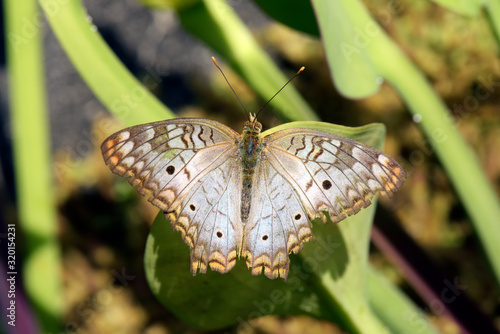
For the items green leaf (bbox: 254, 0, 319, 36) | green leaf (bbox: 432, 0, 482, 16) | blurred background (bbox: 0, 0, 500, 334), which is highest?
green leaf (bbox: 432, 0, 482, 16)

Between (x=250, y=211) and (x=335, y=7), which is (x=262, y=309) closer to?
(x=250, y=211)

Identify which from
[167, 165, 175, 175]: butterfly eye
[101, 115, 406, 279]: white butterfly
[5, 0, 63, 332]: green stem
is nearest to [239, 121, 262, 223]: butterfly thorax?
[101, 115, 406, 279]: white butterfly

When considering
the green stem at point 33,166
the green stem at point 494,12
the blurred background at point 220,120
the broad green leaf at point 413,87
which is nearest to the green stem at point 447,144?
the broad green leaf at point 413,87

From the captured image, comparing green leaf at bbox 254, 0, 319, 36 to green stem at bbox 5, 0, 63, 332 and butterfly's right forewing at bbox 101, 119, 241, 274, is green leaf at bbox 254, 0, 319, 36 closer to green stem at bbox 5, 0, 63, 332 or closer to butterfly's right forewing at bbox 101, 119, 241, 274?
butterfly's right forewing at bbox 101, 119, 241, 274

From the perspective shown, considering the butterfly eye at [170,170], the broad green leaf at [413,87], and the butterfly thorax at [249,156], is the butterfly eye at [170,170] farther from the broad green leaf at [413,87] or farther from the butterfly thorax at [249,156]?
the broad green leaf at [413,87]

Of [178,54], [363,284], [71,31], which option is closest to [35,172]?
[71,31]

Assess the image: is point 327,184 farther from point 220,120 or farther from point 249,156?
point 220,120
